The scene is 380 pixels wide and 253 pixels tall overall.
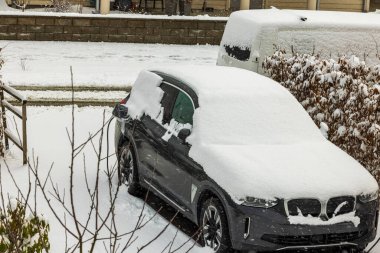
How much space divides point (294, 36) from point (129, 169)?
4.63m

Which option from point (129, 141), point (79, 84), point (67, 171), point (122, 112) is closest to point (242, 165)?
point (129, 141)

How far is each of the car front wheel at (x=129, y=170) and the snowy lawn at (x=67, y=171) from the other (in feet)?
0.36

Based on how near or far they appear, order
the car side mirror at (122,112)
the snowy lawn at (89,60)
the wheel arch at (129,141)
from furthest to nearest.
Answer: the snowy lawn at (89,60) < the car side mirror at (122,112) < the wheel arch at (129,141)

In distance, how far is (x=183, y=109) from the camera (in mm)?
8766

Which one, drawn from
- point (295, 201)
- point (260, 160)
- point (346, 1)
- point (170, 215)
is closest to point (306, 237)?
point (295, 201)

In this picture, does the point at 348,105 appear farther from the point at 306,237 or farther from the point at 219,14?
the point at 219,14

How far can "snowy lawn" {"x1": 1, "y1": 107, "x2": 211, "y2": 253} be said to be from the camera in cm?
824

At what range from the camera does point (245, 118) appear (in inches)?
334

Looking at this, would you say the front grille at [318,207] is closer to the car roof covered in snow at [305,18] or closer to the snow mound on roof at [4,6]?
the car roof covered in snow at [305,18]

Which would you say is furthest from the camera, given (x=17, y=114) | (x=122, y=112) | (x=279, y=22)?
(x=279, y=22)

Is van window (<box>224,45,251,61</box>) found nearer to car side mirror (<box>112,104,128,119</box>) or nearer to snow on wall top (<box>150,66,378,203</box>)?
snow on wall top (<box>150,66,378,203</box>)

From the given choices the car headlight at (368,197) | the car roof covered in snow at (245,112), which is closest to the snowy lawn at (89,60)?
the car roof covered in snow at (245,112)

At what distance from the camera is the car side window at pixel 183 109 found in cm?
859

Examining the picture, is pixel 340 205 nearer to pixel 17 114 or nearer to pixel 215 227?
pixel 215 227
